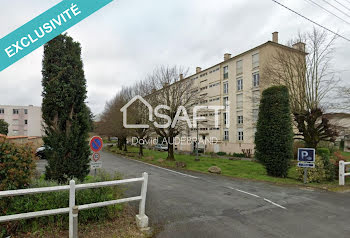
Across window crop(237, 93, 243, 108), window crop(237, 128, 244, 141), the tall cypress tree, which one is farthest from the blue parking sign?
window crop(237, 93, 243, 108)

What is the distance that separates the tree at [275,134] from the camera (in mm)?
11430

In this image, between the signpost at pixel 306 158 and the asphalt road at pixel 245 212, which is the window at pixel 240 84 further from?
the asphalt road at pixel 245 212

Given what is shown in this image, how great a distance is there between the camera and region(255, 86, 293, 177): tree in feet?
37.5

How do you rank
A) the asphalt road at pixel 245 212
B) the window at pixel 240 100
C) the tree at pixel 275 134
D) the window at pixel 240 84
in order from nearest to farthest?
the asphalt road at pixel 245 212, the tree at pixel 275 134, the window at pixel 240 100, the window at pixel 240 84

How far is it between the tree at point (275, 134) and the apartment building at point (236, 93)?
12986 millimetres

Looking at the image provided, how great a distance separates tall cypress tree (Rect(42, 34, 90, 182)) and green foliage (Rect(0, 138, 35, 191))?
1.40m

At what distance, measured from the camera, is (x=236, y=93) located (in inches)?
1219

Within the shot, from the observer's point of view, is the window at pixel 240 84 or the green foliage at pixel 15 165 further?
the window at pixel 240 84

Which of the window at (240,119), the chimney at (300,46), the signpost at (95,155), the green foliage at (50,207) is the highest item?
the chimney at (300,46)

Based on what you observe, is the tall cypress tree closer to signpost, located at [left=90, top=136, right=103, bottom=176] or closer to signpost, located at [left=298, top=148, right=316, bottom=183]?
signpost, located at [left=90, top=136, right=103, bottom=176]

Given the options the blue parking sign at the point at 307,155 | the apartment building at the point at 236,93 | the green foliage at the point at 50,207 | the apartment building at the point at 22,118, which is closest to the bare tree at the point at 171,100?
the apartment building at the point at 236,93

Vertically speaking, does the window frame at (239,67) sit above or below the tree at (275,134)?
above

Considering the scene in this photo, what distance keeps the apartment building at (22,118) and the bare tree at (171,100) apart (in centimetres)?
4668

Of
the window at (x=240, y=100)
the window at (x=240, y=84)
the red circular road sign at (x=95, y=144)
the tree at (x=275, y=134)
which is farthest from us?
the window at (x=240, y=84)
